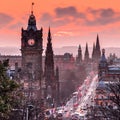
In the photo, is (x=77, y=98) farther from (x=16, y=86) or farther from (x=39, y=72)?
(x=16, y=86)

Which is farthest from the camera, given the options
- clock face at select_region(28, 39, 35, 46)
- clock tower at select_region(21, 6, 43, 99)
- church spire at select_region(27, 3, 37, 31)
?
church spire at select_region(27, 3, 37, 31)

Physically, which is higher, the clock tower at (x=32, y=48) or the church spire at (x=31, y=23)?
the church spire at (x=31, y=23)

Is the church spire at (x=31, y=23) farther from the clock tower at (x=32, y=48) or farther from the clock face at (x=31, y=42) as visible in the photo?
the clock face at (x=31, y=42)

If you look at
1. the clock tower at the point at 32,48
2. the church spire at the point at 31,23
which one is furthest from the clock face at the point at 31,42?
the church spire at the point at 31,23

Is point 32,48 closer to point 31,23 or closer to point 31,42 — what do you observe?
point 31,42

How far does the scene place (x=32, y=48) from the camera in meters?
142

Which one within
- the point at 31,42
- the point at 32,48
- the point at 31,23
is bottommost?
the point at 32,48

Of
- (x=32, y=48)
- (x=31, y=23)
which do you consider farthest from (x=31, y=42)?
(x=31, y=23)

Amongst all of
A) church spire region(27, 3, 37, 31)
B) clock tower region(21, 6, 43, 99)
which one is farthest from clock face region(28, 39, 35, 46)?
church spire region(27, 3, 37, 31)

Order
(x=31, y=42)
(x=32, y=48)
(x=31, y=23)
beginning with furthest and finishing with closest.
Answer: (x=31, y=23), (x=31, y=42), (x=32, y=48)

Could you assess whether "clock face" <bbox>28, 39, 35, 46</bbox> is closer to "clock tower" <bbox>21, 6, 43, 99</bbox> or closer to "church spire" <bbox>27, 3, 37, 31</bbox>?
"clock tower" <bbox>21, 6, 43, 99</bbox>

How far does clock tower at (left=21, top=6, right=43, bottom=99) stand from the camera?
139562 millimetres

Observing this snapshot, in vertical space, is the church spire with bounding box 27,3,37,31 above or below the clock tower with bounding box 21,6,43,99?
above

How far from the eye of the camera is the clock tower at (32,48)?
458 feet
